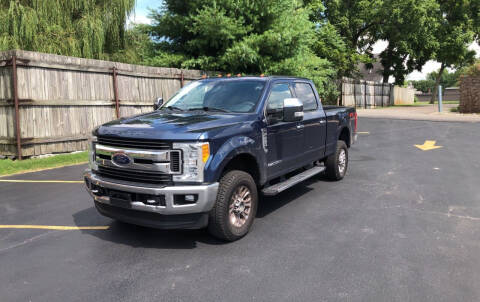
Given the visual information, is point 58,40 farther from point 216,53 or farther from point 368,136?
point 368,136

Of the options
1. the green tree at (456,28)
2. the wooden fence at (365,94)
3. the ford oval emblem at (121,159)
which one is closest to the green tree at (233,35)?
the ford oval emblem at (121,159)

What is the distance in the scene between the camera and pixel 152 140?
13.5ft

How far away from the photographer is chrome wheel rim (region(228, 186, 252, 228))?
4.60 metres

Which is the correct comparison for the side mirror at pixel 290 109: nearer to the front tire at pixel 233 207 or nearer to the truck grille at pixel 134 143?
the front tire at pixel 233 207

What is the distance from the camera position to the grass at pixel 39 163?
9.24 metres

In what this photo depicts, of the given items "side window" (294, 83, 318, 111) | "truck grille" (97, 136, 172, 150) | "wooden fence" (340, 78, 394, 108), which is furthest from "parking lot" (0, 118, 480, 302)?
"wooden fence" (340, 78, 394, 108)

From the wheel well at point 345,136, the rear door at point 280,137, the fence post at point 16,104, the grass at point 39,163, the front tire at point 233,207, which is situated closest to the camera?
the front tire at point 233,207

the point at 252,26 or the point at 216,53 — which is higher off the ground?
the point at 252,26

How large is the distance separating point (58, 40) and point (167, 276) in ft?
44.2

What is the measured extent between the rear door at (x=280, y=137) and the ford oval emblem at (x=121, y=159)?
1918 millimetres

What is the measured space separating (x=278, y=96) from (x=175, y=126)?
6.76 ft

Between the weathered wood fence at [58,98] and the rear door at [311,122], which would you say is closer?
the rear door at [311,122]

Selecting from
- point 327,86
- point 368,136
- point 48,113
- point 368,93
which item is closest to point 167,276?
point 48,113

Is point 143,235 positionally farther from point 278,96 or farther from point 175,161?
point 278,96
